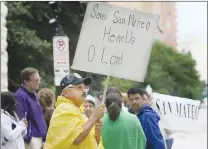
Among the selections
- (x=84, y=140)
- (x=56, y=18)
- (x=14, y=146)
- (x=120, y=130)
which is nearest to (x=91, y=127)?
(x=84, y=140)

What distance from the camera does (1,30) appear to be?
1331 cm

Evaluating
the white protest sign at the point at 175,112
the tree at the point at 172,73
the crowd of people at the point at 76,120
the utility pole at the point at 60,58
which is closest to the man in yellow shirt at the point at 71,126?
the crowd of people at the point at 76,120

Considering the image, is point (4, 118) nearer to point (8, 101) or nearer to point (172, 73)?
point (8, 101)

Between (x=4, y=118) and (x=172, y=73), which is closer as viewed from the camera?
(x=4, y=118)

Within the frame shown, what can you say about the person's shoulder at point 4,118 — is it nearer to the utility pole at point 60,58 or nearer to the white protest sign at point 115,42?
the white protest sign at point 115,42

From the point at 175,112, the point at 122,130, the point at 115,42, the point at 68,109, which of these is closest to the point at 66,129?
the point at 68,109

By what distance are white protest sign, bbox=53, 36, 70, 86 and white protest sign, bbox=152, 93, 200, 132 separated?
3.14m

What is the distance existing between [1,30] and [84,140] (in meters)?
9.32

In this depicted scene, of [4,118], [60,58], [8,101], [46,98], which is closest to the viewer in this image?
[4,118]

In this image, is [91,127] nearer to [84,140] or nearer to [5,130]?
[84,140]

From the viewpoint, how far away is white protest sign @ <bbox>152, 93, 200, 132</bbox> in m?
7.43

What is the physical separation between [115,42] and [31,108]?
249 cm

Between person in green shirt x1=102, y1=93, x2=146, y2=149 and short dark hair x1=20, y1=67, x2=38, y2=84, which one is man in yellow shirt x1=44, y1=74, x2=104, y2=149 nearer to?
person in green shirt x1=102, y1=93, x2=146, y2=149

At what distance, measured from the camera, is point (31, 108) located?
7062 mm
